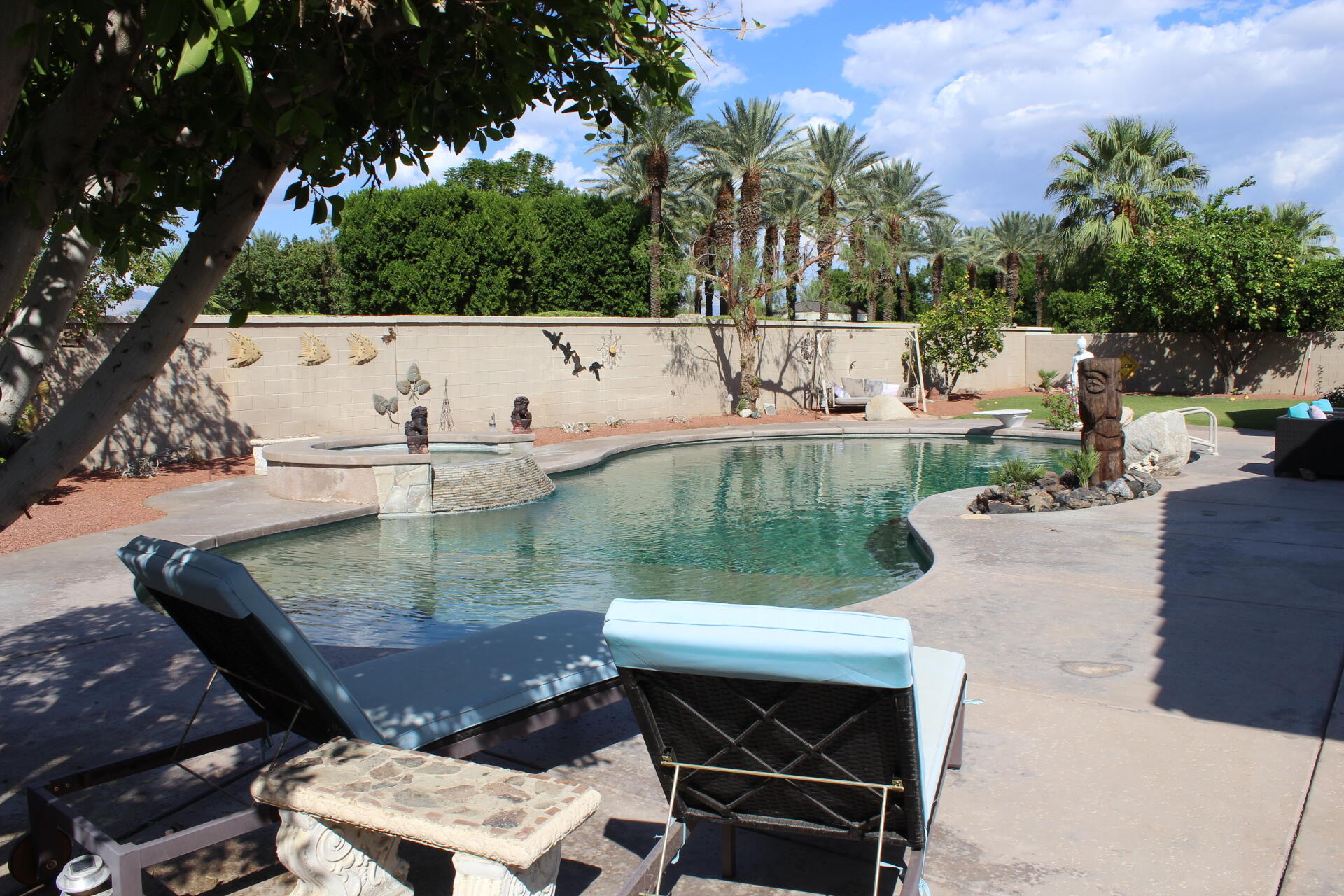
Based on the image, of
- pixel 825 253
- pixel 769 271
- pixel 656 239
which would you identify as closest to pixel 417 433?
pixel 769 271

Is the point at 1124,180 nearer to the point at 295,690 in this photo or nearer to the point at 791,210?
the point at 791,210

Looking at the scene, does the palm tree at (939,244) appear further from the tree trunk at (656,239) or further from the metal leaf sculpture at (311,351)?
the metal leaf sculpture at (311,351)

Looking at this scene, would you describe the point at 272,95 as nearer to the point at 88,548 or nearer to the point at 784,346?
the point at 88,548

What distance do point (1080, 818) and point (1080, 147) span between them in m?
36.8

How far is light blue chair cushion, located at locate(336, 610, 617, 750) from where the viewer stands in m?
3.54

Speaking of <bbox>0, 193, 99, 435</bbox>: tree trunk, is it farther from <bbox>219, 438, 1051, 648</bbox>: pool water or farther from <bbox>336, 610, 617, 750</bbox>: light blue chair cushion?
<bbox>219, 438, 1051, 648</bbox>: pool water

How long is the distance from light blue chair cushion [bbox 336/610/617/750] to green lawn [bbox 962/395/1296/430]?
18241 mm

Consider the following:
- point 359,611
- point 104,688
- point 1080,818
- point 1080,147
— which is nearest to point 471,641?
point 104,688

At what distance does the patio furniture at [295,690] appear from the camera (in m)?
2.95

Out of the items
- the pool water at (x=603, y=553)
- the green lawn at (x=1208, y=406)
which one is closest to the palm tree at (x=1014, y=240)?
the green lawn at (x=1208, y=406)

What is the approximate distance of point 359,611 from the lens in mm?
7637

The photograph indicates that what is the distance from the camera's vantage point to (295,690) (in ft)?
10.7

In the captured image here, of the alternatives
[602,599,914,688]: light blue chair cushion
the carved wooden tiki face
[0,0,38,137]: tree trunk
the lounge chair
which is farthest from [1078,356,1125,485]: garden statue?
[0,0,38,137]: tree trunk

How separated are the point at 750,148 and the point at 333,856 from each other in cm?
2698
